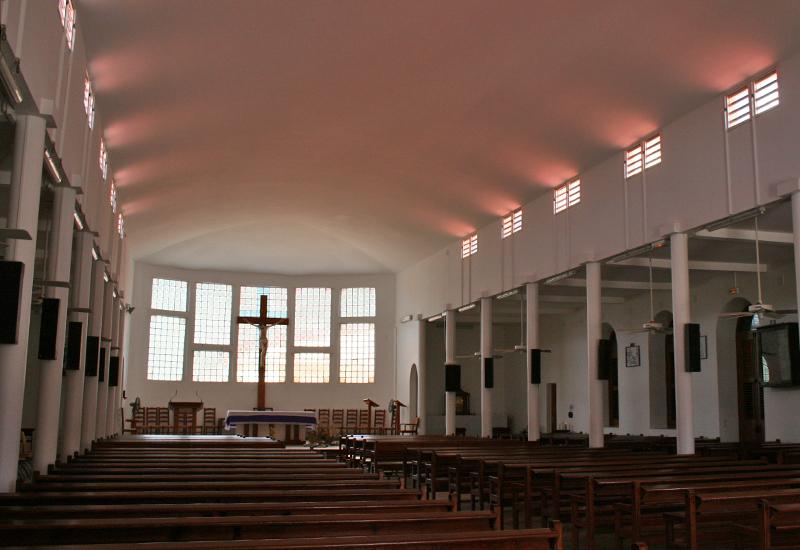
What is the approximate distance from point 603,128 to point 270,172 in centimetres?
776

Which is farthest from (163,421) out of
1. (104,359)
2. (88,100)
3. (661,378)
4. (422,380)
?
(88,100)

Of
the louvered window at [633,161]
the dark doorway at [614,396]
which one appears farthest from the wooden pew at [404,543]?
the dark doorway at [614,396]

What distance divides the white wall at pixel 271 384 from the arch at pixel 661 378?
10402mm

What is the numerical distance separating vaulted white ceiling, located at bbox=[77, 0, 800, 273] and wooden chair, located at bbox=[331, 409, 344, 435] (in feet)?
31.6

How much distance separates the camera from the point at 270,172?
1873 cm

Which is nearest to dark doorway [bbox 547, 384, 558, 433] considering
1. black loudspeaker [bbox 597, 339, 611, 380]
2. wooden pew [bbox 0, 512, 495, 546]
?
black loudspeaker [bbox 597, 339, 611, 380]

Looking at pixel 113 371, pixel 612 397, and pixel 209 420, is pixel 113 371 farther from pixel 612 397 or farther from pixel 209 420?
pixel 612 397

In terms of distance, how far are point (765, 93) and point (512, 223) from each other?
836cm

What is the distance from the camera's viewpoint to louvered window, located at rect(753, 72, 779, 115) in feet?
37.9

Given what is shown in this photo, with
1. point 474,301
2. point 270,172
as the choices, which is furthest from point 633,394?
point 270,172

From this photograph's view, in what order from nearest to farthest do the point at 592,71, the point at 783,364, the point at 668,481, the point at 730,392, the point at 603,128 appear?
the point at 668,481
the point at 592,71
the point at 603,128
the point at 783,364
the point at 730,392

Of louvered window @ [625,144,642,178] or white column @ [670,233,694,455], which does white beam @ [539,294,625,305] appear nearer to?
louvered window @ [625,144,642,178]

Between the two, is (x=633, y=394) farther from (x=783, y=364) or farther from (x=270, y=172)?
(x=270, y=172)

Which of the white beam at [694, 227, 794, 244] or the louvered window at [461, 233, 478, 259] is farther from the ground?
the louvered window at [461, 233, 478, 259]
